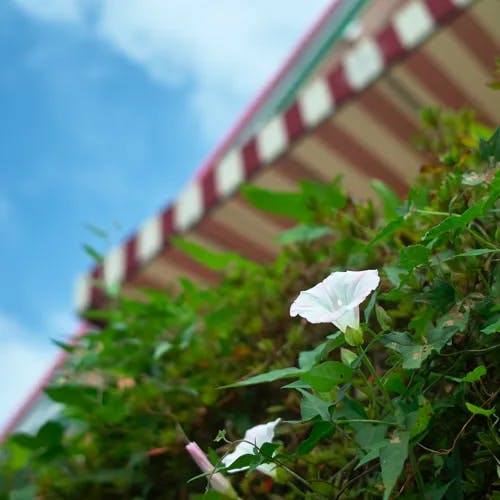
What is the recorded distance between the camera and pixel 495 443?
49 centimetres

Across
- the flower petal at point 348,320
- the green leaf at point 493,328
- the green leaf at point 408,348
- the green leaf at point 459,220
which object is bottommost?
the green leaf at point 493,328

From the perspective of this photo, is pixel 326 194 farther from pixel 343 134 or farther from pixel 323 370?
pixel 343 134

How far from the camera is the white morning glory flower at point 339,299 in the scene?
507 mm

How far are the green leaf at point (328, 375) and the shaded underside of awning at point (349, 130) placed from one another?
1.82 meters

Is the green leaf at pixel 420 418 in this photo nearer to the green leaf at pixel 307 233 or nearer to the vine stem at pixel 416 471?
the vine stem at pixel 416 471

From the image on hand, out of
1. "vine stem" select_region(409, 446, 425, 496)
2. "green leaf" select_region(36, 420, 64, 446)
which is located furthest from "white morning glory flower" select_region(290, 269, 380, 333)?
"green leaf" select_region(36, 420, 64, 446)

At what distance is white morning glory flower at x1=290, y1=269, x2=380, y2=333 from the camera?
0.51 metres

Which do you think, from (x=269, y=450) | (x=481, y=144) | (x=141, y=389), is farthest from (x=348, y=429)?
(x=141, y=389)

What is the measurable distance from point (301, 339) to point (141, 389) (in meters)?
0.29

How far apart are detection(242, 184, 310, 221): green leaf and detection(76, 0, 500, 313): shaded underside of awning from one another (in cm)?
134

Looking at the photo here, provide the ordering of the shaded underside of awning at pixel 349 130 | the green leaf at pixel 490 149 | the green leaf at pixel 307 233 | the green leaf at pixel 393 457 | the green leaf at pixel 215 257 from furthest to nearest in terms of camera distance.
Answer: the shaded underside of awning at pixel 349 130, the green leaf at pixel 215 257, the green leaf at pixel 307 233, the green leaf at pixel 490 149, the green leaf at pixel 393 457

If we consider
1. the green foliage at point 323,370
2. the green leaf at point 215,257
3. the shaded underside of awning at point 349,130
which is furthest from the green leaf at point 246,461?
the shaded underside of awning at point 349,130

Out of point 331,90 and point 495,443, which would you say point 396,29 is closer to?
point 331,90

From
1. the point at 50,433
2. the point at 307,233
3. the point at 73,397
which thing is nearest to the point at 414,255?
the point at 307,233
